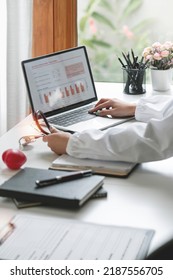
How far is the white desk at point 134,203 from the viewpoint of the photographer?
129 cm

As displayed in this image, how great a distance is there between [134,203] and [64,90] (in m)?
0.83

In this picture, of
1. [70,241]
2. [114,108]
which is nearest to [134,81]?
[114,108]

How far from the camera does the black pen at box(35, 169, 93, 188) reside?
139cm

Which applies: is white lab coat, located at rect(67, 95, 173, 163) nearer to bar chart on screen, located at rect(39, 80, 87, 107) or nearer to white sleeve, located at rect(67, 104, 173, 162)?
white sleeve, located at rect(67, 104, 173, 162)

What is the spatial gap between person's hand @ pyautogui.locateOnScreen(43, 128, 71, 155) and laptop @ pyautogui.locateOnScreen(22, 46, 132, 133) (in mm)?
198

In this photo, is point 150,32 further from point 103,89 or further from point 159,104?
point 159,104

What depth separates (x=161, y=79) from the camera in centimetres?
242

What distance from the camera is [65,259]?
113 centimetres

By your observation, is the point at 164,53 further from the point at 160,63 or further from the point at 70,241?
the point at 70,241

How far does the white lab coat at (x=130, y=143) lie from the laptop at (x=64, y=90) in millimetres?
262

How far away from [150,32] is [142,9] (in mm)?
122

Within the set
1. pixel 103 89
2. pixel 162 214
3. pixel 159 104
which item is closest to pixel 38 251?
pixel 162 214

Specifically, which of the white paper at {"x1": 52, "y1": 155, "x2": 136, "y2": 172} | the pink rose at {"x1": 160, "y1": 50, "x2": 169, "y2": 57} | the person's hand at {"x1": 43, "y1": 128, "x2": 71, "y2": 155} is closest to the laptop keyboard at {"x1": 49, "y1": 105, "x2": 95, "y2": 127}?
the person's hand at {"x1": 43, "y1": 128, "x2": 71, "y2": 155}

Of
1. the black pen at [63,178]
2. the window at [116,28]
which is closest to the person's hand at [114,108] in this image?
the black pen at [63,178]
